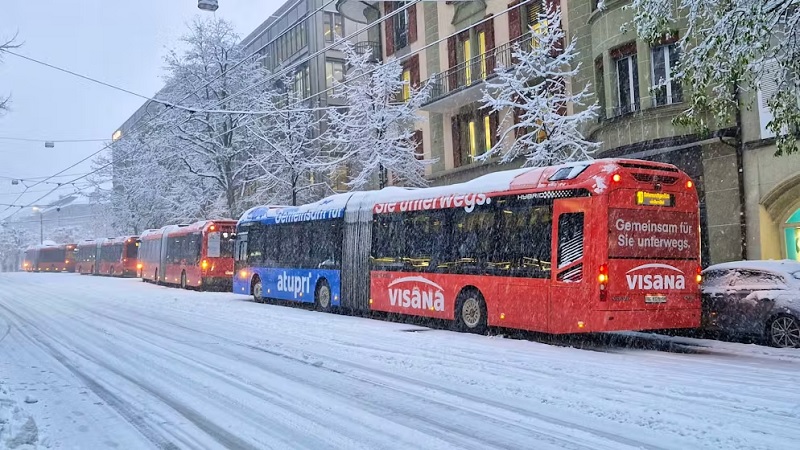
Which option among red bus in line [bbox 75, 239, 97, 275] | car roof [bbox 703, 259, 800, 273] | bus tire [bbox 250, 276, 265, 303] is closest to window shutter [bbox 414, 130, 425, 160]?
bus tire [bbox 250, 276, 265, 303]

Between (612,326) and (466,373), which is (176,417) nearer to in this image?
(466,373)

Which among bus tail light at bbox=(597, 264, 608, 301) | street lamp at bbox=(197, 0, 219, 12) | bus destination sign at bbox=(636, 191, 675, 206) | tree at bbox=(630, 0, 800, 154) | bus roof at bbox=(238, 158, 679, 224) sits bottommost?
bus tail light at bbox=(597, 264, 608, 301)

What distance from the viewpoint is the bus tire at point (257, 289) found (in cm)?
2305

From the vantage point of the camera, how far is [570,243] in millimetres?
11547

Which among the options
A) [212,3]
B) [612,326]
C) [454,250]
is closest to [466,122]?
[212,3]

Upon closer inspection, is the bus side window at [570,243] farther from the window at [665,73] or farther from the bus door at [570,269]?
the window at [665,73]

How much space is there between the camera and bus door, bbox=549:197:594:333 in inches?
442

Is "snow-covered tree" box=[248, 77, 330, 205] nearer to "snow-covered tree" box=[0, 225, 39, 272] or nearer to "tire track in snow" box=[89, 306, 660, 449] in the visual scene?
"tire track in snow" box=[89, 306, 660, 449]

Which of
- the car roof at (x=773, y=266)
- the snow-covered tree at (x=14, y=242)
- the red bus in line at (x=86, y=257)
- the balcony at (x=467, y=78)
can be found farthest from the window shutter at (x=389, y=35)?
the snow-covered tree at (x=14, y=242)

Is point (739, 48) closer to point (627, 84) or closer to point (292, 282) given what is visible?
point (627, 84)

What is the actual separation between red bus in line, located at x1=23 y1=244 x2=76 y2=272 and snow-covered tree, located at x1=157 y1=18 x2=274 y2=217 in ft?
112

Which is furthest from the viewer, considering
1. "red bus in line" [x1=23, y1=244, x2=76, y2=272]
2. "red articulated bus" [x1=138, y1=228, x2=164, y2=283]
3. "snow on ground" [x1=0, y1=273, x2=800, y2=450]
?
"red bus in line" [x1=23, y1=244, x2=76, y2=272]

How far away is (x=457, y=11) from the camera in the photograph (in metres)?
28.5

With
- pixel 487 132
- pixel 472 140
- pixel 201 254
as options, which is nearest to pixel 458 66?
pixel 487 132
